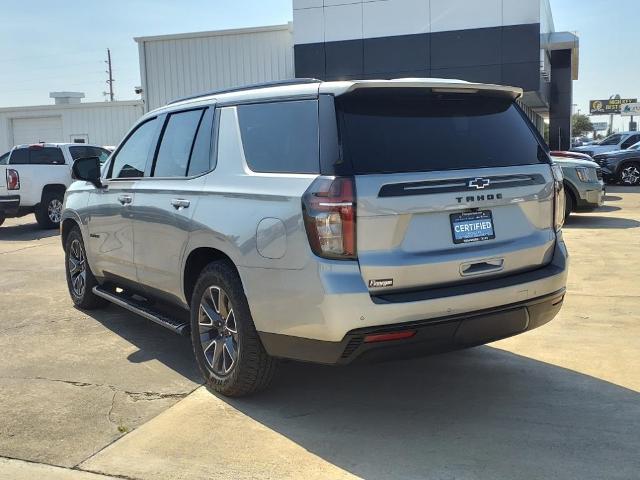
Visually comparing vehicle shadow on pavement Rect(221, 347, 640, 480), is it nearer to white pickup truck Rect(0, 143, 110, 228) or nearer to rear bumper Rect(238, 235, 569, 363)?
rear bumper Rect(238, 235, 569, 363)

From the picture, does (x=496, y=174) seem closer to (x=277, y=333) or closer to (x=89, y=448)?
(x=277, y=333)

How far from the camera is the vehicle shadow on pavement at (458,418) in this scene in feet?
10.9

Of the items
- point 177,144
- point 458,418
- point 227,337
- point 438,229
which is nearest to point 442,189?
point 438,229

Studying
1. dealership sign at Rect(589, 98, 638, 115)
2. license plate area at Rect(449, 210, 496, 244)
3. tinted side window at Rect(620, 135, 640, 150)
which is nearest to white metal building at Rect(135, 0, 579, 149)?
tinted side window at Rect(620, 135, 640, 150)

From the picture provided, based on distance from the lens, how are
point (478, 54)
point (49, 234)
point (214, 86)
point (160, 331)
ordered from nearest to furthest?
point (160, 331) → point (49, 234) → point (478, 54) → point (214, 86)

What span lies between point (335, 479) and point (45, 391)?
2.37 metres

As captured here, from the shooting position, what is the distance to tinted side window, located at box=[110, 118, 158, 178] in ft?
17.5

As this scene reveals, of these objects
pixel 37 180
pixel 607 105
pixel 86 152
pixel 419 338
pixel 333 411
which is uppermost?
pixel 607 105

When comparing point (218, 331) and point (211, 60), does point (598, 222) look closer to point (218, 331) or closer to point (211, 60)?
point (218, 331)

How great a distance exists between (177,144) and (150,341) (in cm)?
180

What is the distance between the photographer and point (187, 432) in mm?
3816

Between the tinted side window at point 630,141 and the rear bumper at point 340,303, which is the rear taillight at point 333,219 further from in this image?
the tinted side window at point 630,141

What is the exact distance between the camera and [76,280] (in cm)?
676

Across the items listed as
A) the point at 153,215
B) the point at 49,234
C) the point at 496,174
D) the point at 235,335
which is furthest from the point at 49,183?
the point at 496,174
